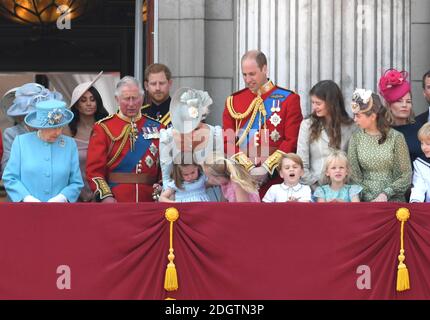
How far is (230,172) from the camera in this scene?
10945 millimetres

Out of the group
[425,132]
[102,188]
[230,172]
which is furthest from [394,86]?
[102,188]

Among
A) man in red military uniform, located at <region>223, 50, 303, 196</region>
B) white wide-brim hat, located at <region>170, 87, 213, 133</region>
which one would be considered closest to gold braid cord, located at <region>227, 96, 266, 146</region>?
man in red military uniform, located at <region>223, 50, 303, 196</region>

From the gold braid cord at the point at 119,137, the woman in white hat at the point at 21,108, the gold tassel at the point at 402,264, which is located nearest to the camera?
the gold tassel at the point at 402,264

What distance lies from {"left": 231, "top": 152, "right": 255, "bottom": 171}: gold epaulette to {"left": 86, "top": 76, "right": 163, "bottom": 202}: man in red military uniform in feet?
2.38

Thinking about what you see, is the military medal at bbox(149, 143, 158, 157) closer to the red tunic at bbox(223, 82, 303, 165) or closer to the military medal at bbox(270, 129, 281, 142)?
the red tunic at bbox(223, 82, 303, 165)

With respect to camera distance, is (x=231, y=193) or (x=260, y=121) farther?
(x=260, y=121)

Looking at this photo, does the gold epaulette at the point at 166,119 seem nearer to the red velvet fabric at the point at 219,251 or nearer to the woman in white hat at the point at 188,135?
the woman in white hat at the point at 188,135

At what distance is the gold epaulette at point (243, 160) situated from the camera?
11.5m

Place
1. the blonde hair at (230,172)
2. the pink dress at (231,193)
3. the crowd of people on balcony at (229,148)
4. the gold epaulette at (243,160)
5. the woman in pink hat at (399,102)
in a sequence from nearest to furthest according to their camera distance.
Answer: the blonde hair at (230,172)
the pink dress at (231,193)
the crowd of people on balcony at (229,148)
the gold epaulette at (243,160)
the woman in pink hat at (399,102)

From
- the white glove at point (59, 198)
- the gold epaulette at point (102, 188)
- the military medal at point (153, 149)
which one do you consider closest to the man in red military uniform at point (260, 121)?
the military medal at point (153, 149)

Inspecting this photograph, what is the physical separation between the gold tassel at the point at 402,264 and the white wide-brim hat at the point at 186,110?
Result: 6.04 ft

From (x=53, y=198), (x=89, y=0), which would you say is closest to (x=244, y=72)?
(x=53, y=198)

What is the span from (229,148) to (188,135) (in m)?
0.55

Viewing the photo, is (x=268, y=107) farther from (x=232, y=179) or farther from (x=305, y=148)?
(x=232, y=179)
